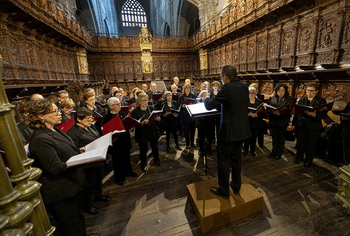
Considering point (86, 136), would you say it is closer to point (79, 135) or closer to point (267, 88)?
point (79, 135)

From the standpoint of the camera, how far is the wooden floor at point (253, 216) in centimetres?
193

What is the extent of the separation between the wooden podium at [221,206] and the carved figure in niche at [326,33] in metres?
5.55

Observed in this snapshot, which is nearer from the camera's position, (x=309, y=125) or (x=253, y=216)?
(x=253, y=216)

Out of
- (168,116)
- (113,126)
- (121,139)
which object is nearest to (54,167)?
(113,126)

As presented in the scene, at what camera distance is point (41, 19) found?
5.82m

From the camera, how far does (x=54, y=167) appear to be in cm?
134

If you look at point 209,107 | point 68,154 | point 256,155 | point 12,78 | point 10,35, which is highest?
point 10,35

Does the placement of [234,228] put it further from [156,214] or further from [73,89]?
[73,89]

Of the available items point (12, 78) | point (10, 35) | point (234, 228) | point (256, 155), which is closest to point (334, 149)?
point (256, 155)

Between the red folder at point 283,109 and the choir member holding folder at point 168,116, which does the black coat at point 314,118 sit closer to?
the red folder at point 283,109

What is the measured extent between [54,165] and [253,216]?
2383 millimetres

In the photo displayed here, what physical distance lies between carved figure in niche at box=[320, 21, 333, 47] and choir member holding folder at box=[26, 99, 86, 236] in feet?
23.3

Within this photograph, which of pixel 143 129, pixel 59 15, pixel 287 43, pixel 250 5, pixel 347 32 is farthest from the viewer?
pixel 59 15

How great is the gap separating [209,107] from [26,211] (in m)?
1.78
